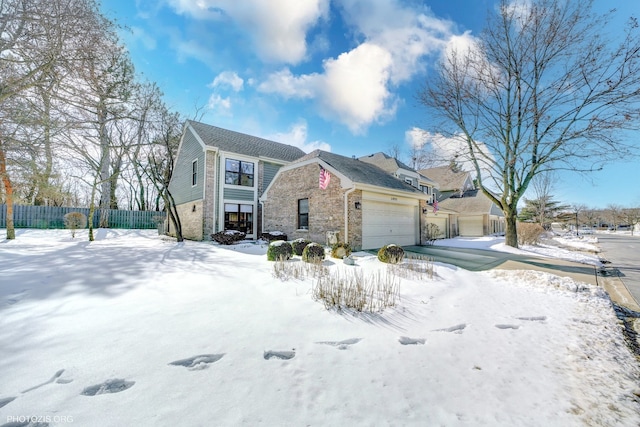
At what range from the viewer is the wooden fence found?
59.1 ft

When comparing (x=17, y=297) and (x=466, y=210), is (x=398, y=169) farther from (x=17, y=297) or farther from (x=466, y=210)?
(x=17, y=297)

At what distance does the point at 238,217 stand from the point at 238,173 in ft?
8.77

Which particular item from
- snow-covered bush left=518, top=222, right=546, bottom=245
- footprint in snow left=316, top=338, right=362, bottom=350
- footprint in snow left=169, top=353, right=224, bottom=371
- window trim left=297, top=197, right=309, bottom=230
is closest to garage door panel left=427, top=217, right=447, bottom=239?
snow-covered bush left=518, top=222, right=546, bottom=245

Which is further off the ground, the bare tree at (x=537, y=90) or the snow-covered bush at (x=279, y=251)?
the bare tree at (x=537, y=90)

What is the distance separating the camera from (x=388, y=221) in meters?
12.3

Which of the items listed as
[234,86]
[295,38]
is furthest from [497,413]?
[234,86]

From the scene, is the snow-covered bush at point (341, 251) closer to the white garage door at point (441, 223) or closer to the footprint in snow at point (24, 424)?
the footprint in snow at point (24, 424)

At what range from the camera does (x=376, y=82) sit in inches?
408

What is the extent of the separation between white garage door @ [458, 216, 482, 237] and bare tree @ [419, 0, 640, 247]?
12699mm

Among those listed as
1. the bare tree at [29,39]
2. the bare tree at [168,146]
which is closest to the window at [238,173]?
the bare tree at [168,146]

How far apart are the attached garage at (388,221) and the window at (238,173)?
26.4ft

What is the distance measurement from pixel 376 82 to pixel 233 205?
33.3ft

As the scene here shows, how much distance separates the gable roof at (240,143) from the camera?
579 inches

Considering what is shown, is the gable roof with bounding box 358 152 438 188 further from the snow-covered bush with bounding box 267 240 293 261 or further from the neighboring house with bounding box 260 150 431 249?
the snow-covered bush with bounding box 267 240 293 261
